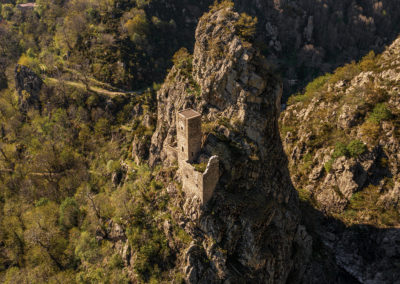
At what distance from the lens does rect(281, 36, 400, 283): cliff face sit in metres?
47.6

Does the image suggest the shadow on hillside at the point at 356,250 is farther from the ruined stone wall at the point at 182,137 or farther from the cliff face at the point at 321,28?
the cliff face at the point at 321,28

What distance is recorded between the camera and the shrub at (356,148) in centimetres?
5108

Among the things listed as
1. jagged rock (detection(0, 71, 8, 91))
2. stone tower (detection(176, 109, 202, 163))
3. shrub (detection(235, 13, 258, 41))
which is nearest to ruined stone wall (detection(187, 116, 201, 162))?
stone tower (detection(176, 109, 202, 163))

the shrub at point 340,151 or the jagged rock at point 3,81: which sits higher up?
the jagged rock at point 3,81

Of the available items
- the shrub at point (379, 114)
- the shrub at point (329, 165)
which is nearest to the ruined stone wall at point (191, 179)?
the shrub at point (329, 165)

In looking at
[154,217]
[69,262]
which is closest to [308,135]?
[154,217]

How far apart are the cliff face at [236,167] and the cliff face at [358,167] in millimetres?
13805

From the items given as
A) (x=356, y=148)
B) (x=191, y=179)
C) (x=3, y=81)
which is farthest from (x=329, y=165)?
(x=3, y=81)

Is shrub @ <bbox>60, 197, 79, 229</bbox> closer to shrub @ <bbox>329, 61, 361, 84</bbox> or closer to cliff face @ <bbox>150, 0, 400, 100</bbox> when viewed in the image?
shrub @ <bbox>329, 61, 361, 84</bbox>

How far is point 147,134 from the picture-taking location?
50.8m

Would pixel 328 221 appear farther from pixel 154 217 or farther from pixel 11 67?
pixel 11 67

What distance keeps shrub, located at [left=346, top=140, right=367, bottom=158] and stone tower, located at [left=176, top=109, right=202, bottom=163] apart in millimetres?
36514

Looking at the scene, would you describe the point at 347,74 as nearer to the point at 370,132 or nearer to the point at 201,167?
the point at 370,132

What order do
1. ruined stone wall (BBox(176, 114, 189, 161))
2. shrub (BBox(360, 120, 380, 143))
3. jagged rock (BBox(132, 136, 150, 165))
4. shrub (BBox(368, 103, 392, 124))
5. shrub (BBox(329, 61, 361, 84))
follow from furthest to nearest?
1. shrub (BBox(329, 61, 361, 84))
2. shrub (BBox(368, 103, 392, 124))
3. shrub (BBox(360, 120, 380, 143))
4. jagged rock (BBox(132, 136, 150, 165))
5. ruined stone wall (BBox(176, 114, 189, 161))
